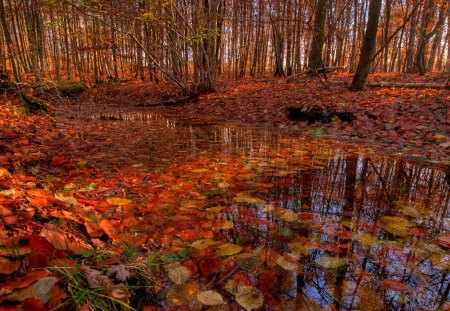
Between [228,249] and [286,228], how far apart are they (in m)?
0.42

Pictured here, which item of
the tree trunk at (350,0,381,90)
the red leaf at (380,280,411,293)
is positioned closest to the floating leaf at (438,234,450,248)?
the red leaf at (380,280,411,293)

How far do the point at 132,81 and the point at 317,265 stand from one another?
20063 mm

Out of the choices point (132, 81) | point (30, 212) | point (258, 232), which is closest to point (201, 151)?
point (258, 232)

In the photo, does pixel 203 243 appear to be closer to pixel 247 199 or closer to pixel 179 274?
pixel 179 274

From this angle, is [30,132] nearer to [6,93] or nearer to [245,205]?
[6,93]

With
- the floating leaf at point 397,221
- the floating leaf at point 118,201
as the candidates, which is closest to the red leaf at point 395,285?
the floating leaf at point 397,221

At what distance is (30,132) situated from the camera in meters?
3.86

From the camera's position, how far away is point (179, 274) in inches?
52.2

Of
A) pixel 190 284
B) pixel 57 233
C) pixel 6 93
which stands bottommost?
pixel 190 284

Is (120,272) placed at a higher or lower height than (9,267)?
lower

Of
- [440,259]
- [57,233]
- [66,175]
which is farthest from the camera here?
[66,175]

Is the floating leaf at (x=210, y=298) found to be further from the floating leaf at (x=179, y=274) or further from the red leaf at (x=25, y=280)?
the red leaf at (x=25, y=280)

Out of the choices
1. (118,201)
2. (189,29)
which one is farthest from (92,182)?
(189,29)

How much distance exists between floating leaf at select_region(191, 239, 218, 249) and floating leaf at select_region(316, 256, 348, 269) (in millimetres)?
556
